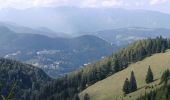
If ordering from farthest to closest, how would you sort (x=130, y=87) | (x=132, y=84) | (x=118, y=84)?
(x=118, y=84) → (x=132, y=84) → (x=130, y=87)

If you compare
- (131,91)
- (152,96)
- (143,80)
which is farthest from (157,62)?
(152,96)

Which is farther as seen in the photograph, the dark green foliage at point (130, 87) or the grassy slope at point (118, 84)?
the grassy slope at point (118, 84)

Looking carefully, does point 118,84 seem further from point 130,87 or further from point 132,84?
point 130,87

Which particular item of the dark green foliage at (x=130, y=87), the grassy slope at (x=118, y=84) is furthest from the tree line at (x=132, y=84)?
the grassy slope at (x=118, y=84)

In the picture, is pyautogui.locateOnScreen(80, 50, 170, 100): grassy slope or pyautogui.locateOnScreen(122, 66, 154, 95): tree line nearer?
pyautogui.locateOnScreen(122, 66, 154, 95): tree line

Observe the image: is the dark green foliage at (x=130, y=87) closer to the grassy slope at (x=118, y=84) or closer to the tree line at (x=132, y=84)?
the tree line at (x=132, y=84)

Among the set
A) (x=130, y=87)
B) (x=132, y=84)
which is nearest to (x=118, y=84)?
(x=132, y=84)

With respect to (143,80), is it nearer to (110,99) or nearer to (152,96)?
(110,99)

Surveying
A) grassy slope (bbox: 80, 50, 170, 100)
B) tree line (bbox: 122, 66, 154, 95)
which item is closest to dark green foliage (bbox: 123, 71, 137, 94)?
tree line (bbox: 122, 66, 154, 95)

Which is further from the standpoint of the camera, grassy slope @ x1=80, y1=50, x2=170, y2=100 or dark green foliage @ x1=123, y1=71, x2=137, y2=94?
grassy slope @ x1=80, y1=50, x2=170, y2=100

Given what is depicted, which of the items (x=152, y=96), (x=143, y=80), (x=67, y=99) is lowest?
(x=67, y=99)

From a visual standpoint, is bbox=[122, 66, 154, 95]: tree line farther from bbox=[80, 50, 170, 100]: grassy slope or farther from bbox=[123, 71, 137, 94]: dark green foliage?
bbox=[80, 50, 170, 100]: grassy slope
